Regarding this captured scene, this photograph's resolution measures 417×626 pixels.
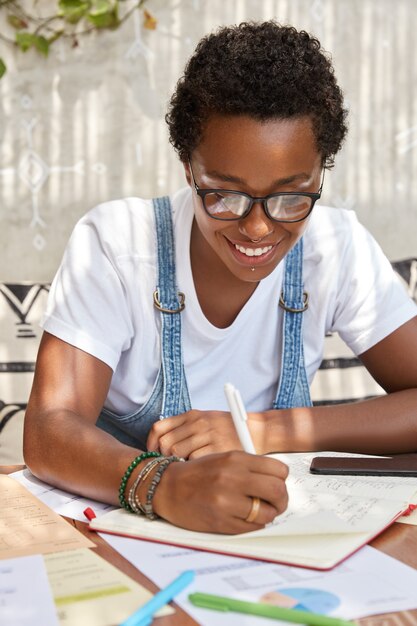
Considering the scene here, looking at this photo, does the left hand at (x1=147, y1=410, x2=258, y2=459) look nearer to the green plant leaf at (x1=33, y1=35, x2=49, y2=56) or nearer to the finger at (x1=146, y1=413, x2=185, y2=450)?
the finger at (x1=146, y1=413, x2=185, y2=450)

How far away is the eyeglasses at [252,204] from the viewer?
1.41m

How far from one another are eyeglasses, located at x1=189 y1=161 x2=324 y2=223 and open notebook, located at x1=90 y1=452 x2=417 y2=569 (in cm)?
43

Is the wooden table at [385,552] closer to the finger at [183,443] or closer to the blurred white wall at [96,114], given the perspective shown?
the finger at [183,443]

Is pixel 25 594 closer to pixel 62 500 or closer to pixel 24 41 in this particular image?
pixel 62 500

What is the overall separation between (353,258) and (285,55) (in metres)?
0.50

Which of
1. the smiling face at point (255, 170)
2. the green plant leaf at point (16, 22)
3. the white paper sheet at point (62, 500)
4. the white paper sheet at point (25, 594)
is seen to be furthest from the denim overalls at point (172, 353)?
the green plant leaf at point (16, 22)

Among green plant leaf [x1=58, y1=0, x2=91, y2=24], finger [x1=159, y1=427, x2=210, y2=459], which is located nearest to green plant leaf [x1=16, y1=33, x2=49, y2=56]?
green plant leaf [x1=58, y1=0, x2=91, y2=24]

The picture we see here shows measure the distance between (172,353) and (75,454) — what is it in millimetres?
415

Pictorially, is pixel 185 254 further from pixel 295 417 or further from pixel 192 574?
pixel 192 574

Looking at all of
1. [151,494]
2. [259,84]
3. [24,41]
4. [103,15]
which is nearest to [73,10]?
[103,15]

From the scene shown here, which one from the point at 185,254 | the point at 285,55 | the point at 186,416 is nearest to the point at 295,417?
the point at 186,416

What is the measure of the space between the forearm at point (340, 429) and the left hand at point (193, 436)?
9 centimetres

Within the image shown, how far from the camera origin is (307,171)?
1.45 meters

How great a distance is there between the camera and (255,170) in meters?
1.40
